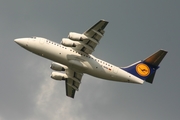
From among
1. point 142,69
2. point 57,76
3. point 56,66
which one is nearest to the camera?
point 142,69

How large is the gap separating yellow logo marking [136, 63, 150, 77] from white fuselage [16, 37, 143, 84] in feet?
5.42

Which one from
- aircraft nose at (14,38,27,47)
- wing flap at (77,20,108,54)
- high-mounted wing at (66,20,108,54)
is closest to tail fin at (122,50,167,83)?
wing flap at (77,20,108,54)

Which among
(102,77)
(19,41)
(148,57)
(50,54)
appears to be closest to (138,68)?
(148,57)

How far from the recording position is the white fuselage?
55625 millimetres

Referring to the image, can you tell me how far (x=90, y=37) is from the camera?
2151 inches

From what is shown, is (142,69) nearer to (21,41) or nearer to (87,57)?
(87,57)

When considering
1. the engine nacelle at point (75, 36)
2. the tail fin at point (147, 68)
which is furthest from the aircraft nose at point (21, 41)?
the tail fin at point (147, 68)

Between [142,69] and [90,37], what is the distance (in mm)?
10486

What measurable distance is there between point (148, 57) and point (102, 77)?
8177 mm

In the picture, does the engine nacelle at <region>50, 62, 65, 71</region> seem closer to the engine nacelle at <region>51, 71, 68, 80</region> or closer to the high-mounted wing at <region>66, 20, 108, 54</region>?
the engine nacelle at <region>51, 71, 68, 80</region>

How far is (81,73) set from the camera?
6141 cm

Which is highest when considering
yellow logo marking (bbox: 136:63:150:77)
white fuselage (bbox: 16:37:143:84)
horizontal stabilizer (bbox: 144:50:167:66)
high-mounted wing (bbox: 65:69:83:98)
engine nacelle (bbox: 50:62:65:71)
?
horizontal stabilizer (bbox: 144:50:167:66)

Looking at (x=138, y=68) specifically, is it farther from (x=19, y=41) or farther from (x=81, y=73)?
(x=19, y=41)

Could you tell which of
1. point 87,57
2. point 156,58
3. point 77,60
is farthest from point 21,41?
point 156,58
